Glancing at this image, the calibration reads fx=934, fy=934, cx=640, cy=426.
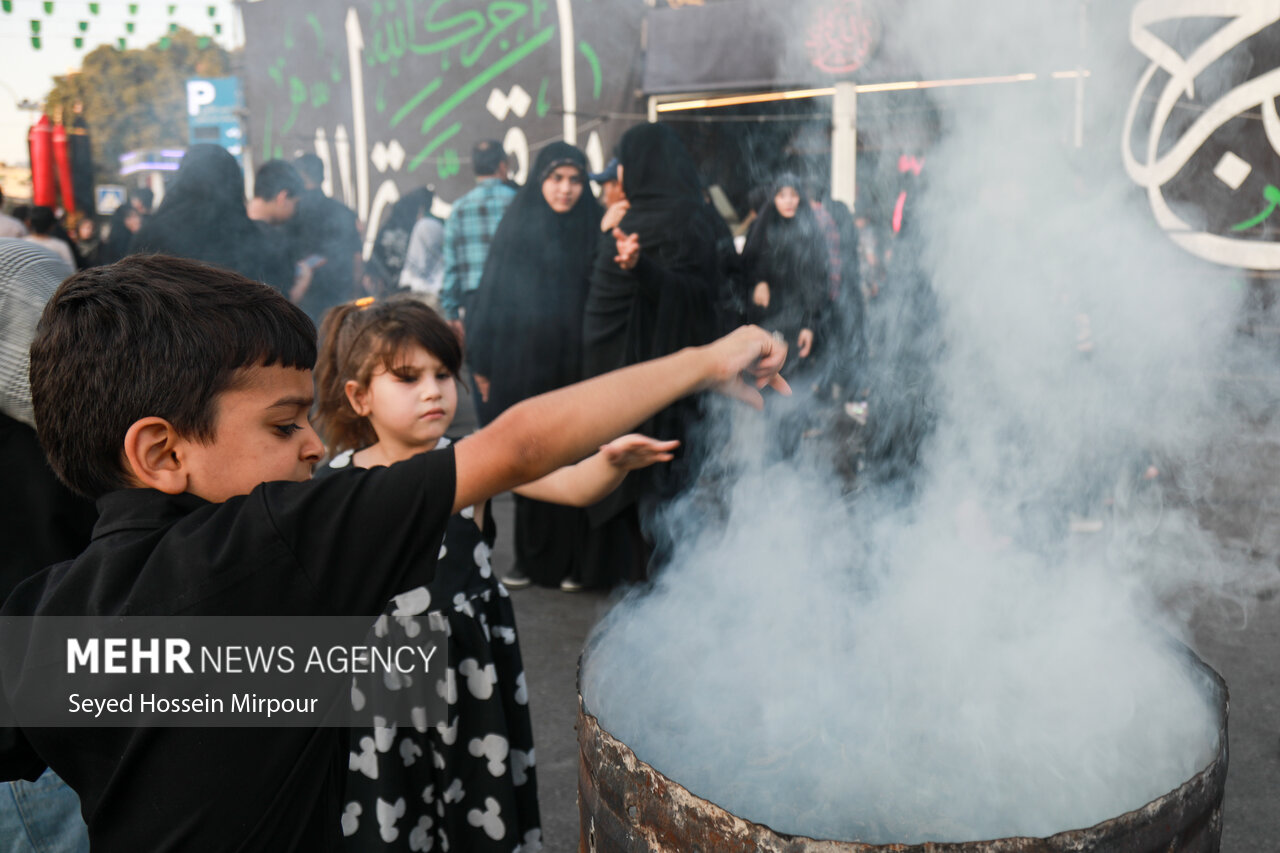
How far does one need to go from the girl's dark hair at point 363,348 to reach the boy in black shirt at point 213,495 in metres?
1.16

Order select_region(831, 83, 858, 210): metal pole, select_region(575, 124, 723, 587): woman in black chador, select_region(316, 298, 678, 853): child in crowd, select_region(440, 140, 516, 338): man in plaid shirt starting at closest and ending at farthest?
select_region(316, 298, 678, 853): child in crowd → select_region(575, 124, 723, 587): woman in black chador → select_region(440, 140, 516, 338): man in plaid shirt → select_region(831, 83, 858, 210): metal pole

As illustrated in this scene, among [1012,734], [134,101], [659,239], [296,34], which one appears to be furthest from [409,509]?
[134,101]

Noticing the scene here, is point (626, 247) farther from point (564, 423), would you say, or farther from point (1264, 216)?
point (1264, 216)

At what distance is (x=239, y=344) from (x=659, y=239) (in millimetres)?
3320

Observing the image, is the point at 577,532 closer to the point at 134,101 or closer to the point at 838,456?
the point at 838,456

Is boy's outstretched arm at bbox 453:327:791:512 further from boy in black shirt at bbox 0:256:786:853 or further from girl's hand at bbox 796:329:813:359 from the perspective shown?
girl's hand at bbox 796:329:813:359

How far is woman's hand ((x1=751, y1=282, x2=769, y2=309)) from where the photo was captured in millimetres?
5535

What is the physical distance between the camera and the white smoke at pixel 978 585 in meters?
1.79

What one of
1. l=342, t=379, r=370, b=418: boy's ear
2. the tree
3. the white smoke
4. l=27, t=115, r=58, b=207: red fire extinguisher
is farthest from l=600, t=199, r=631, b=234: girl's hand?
the tree

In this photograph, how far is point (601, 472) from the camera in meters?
1.84

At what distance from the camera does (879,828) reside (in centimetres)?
165

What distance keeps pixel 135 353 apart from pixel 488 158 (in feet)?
15.6

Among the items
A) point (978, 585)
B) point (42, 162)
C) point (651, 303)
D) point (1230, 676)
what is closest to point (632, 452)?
point (978, 585)

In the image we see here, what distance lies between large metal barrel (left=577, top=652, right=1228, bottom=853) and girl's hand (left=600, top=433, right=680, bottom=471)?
1.49 ft
